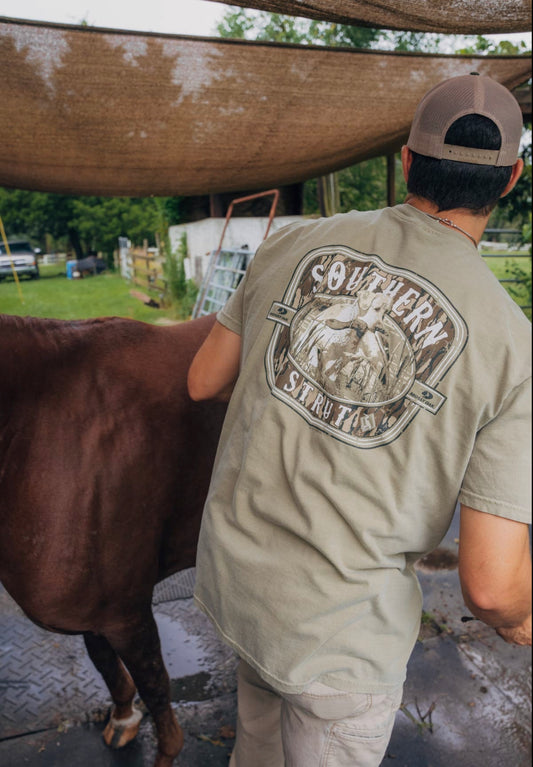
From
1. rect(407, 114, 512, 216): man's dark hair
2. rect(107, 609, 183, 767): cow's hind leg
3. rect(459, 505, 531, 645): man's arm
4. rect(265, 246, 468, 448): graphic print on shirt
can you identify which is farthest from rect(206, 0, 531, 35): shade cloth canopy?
rect(107, 609, 183, 767): cow's hind leg

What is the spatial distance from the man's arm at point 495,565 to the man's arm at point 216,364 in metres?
0.68

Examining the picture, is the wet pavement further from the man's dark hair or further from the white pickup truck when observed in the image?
the white pickup truck

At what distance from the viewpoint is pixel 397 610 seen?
1.27 metres

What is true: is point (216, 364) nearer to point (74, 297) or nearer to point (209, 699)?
point (209, 699)

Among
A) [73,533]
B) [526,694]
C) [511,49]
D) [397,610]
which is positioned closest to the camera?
[397,610]

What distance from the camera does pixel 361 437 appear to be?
1162 millimetres

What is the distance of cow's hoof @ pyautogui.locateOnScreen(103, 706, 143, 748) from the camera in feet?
7.59

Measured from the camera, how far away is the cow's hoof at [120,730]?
7.59 ft

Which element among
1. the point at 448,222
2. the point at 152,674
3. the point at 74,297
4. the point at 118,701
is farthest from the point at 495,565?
the point at 74,297

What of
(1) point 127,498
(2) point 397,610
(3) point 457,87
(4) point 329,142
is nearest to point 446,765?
(2) point 397,610

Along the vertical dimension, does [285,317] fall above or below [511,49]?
below

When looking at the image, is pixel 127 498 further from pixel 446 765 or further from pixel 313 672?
pixel 446 765

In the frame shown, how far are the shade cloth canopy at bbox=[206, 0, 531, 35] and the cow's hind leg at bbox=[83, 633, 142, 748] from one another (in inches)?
91.7

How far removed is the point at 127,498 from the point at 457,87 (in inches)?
58.1
